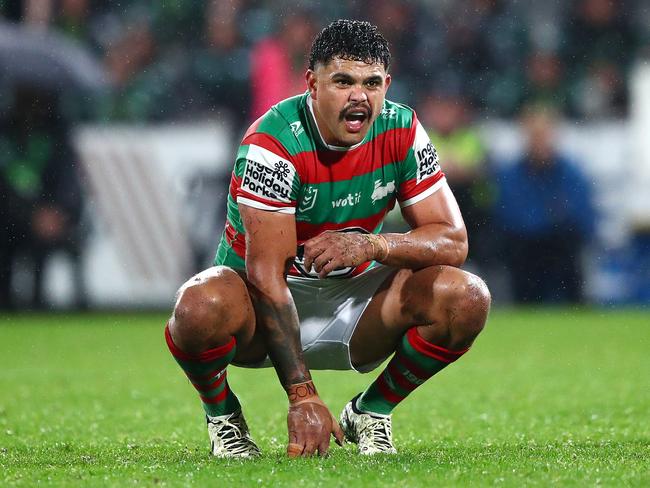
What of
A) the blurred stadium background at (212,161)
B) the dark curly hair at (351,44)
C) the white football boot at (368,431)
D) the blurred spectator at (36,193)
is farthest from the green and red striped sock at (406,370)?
the blurred spectator at (36,193)

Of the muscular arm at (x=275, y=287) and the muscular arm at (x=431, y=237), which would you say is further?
the muscular arm at (x=431, y=237)

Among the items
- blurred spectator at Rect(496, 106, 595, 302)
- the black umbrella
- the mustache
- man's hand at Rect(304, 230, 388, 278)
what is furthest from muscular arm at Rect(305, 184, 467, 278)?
the black umbrella

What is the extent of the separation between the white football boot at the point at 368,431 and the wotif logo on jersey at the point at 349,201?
843 millimetres

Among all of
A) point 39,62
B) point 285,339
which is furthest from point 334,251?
point 39,62

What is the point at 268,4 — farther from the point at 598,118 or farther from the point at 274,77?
the point at 598,118

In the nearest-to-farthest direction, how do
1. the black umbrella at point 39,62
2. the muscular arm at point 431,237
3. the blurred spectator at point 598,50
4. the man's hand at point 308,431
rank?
the man's hand at point 308,431 < the muscular arm at point 431,237 < the black umbrella at point 39,62 < the blurred spectator at point 598,50

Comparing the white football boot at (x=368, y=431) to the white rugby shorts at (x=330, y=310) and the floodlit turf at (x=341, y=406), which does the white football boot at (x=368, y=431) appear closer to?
the floodlit turf at (x=341, y=406)

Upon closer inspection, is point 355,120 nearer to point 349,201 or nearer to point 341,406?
point 349,201

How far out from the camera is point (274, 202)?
14.8ft

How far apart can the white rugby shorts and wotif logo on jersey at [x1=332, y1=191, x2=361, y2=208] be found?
37 cm

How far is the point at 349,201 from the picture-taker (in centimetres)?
475

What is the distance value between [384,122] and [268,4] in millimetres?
9352

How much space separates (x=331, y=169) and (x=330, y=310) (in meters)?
0.62

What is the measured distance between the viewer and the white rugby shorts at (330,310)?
4930 mm
